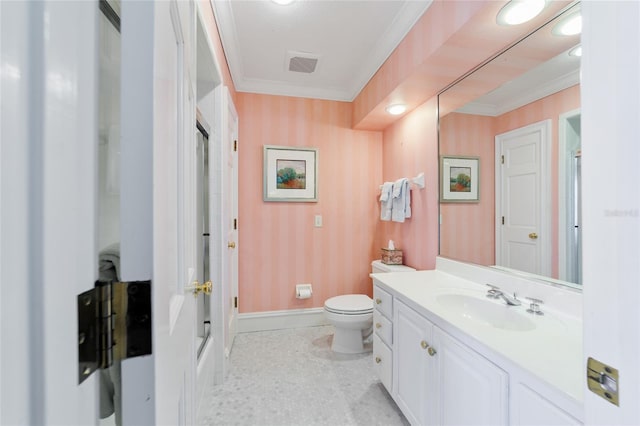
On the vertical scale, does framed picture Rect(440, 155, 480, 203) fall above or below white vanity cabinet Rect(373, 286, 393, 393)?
above

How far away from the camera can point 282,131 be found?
2.71 metres

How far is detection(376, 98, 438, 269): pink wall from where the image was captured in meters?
2.09

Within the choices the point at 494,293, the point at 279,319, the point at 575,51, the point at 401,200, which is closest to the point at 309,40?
the point at 401,200

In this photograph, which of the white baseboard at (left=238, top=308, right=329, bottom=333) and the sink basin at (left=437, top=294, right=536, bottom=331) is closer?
the sink basin at (left=437, top=294, right=536, bottom=331)

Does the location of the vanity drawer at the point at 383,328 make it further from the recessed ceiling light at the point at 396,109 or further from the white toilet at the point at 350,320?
the recessed ceiling light at the point at 396,109

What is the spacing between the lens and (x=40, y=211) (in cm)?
24

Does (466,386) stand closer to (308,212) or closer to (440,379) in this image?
(440,379)

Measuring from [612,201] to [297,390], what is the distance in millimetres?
1881

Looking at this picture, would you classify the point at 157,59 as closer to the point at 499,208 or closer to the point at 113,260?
the point at 113,260

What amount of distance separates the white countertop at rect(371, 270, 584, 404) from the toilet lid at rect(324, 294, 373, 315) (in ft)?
2.29

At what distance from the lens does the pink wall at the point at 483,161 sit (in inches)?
49.7

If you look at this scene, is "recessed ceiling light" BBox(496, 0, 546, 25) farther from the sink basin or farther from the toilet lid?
the toilet lid

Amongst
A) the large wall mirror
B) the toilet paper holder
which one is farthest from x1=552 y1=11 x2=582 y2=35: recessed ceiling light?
the toilet paper holder

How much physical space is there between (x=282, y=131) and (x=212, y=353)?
77.7 inches
